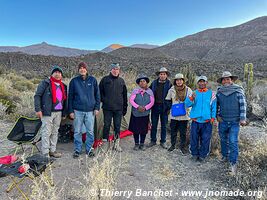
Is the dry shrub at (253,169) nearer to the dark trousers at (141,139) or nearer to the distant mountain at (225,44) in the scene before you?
the dark trousers at (141,139)

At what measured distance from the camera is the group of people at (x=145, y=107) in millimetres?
5277

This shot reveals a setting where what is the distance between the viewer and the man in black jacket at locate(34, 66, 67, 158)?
17.5ft

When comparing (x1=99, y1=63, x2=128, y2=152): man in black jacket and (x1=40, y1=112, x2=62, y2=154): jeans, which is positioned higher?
(x1=99, y1=63, x2=128, y2=152): man in black jacket

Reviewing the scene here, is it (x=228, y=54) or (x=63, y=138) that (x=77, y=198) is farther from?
(x=228, y=54)

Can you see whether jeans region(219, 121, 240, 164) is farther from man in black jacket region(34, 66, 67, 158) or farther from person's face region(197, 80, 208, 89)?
man in black jacket region(34, 66, 67, 158)

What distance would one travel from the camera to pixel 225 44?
70250 mm

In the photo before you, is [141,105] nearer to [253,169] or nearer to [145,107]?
[145,107]

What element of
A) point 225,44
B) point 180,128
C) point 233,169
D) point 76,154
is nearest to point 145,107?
point 180,128

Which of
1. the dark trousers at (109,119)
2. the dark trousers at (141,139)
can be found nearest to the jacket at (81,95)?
the dark trousers at (109,119)

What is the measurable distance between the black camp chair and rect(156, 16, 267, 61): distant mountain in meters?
51.4

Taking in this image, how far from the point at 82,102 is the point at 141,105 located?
1.36 metres

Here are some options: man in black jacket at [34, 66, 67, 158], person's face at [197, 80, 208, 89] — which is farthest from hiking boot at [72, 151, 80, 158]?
person's face at [197, 80, 208, 89]

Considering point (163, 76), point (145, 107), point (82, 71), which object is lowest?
point (145, 107)

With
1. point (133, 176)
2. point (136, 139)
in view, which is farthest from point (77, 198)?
point (136, 139)
